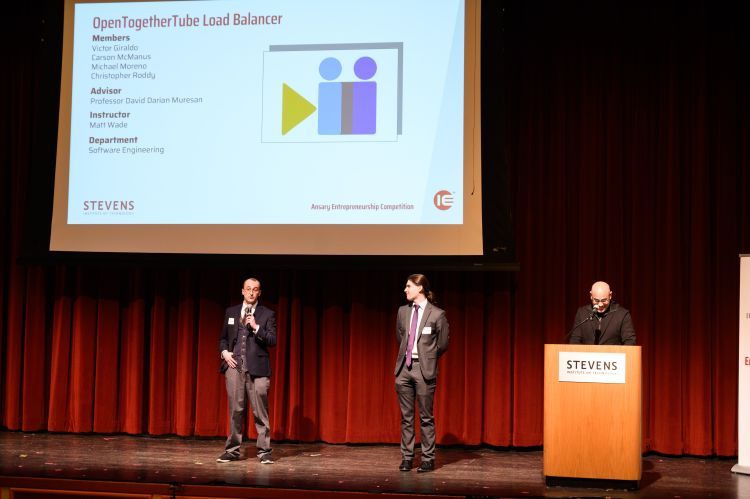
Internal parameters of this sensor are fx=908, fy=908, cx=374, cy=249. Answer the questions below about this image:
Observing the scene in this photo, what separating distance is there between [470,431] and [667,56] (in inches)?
133

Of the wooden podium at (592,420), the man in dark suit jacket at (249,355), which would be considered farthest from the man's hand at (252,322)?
the wooden podium at (592,420)

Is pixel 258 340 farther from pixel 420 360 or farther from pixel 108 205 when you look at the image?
pixel 108 205

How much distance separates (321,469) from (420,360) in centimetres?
104

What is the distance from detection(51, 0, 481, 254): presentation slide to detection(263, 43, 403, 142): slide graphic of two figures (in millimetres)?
11

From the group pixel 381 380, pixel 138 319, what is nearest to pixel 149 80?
pixel 138 319

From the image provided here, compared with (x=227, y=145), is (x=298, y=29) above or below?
above

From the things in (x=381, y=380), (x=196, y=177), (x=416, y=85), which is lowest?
(x=381, y=380)

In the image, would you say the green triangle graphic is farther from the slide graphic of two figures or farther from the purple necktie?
the purple necktie

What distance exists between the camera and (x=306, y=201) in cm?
691

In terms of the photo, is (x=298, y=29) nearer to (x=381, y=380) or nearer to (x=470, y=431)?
(x=381, y=380)

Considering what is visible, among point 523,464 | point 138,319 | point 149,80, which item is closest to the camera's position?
point 523,464

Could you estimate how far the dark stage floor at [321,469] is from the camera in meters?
5.56

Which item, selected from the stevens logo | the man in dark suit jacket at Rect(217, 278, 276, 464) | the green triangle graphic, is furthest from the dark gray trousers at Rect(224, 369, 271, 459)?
the green triangle graphic

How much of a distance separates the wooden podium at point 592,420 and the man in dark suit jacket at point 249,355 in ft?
6.45
